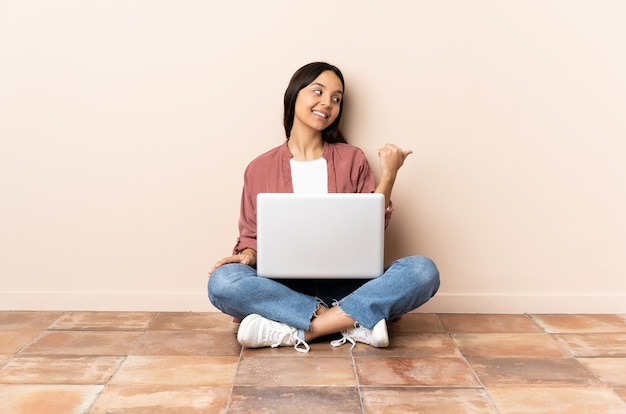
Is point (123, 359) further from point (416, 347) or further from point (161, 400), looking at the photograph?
point (416, 347)

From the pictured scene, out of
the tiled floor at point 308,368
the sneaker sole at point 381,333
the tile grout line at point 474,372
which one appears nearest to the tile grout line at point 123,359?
the tiled floor at point 308,368

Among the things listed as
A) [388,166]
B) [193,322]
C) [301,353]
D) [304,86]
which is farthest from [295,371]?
[304,86]

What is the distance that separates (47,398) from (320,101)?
130 centimetres

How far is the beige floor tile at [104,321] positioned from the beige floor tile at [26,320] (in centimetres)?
4

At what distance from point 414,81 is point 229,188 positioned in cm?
80

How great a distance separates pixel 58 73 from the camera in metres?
2.66

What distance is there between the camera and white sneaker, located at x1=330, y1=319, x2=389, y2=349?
2266mm

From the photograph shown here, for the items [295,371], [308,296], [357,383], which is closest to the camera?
[357,383]

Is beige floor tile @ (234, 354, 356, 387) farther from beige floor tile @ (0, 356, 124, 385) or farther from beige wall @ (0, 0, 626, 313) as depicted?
beige wall @ (0, 0, 626, 313)

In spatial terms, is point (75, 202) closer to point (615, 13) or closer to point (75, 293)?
point (75, 293)

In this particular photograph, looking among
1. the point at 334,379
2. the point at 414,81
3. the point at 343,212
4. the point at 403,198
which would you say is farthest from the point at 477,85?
the point at 334,379

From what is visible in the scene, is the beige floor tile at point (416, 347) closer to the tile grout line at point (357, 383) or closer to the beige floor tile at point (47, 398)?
the tile grout line at point (357, 383)

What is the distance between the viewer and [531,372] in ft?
6.87

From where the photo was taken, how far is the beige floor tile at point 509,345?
2270mm
